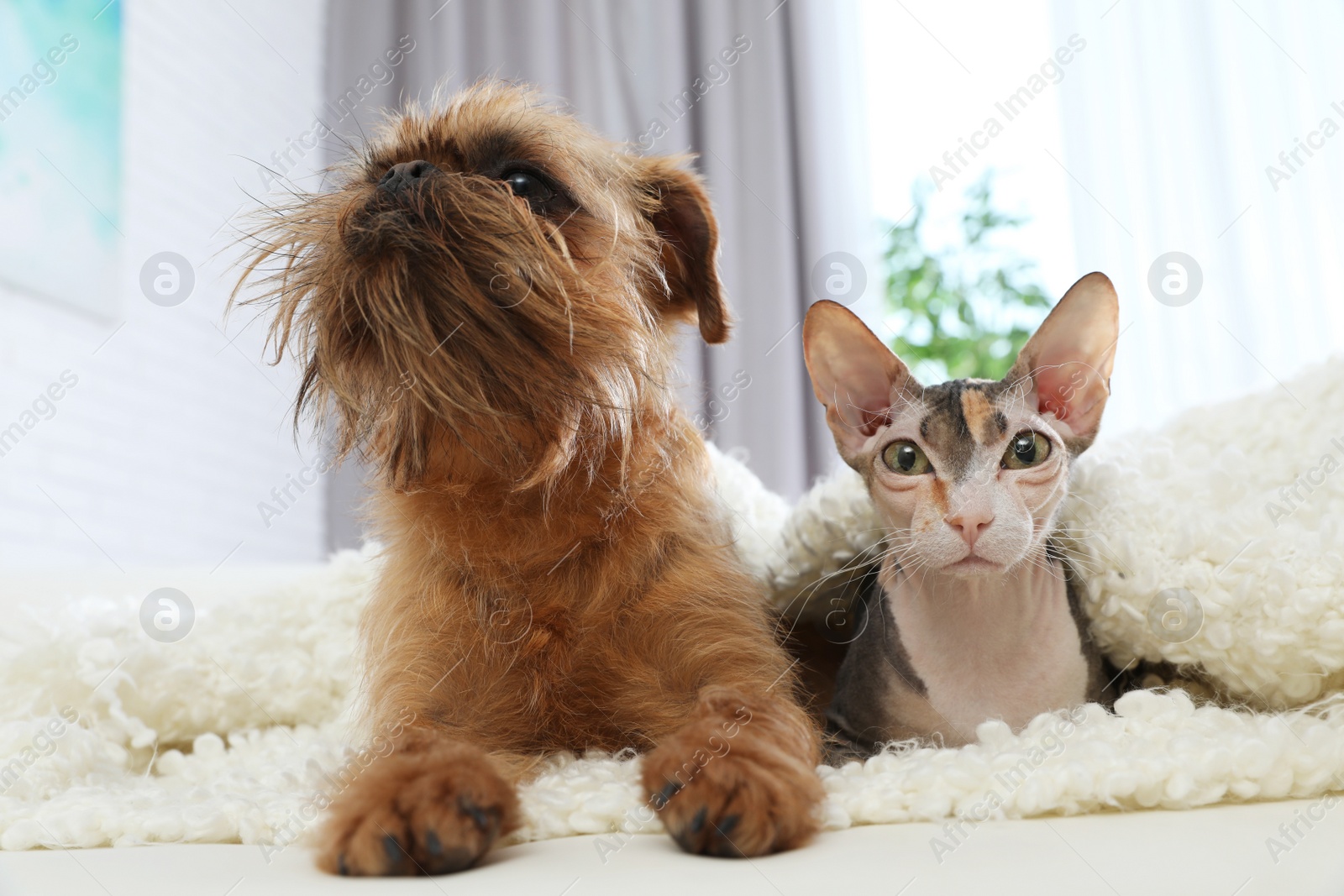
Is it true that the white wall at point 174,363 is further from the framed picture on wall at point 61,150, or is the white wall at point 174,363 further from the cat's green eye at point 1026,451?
the cat's green eye at point 1026,451

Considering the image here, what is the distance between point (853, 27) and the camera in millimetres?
4258

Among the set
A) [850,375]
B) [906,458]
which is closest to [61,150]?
[850,375]

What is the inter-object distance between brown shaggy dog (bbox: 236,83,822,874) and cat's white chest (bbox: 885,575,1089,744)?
18cm

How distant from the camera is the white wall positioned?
11.3ft

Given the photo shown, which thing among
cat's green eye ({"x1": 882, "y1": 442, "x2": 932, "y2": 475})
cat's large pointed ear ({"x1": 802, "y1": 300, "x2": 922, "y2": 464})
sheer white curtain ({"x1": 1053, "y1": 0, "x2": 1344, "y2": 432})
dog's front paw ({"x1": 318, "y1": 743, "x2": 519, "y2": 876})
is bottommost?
dog's front paw ({"x1": 318, "y1": 743, "x2": 519, "y2": 876})

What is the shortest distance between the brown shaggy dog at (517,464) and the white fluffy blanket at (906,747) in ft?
0.36

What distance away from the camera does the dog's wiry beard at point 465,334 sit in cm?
120

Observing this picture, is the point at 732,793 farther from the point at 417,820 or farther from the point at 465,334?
the point at 465,334

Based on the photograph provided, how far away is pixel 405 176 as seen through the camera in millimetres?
1282

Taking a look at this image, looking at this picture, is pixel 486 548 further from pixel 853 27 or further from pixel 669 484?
pixel 853 27

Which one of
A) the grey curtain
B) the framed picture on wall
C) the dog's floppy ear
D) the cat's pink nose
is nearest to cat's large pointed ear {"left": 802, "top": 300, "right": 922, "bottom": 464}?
the cat's pink nose

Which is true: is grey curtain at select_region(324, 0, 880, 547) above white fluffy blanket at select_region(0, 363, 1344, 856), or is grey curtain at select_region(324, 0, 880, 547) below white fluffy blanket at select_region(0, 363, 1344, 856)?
above

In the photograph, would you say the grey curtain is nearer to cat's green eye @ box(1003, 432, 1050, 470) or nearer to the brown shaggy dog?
the brown shaggy dog

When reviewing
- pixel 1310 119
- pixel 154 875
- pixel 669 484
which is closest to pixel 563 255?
pixel 669 484
